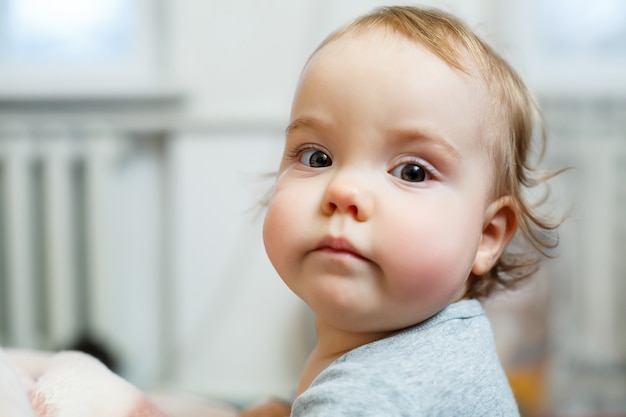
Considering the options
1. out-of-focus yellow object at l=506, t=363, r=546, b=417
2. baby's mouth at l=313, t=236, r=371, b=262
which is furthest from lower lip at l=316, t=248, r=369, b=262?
out-of-focus yellow object at l=506, t=363, r=546, b=417

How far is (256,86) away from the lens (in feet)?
6.53

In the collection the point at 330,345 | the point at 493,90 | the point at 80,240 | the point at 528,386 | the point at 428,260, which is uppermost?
the point at 493,90

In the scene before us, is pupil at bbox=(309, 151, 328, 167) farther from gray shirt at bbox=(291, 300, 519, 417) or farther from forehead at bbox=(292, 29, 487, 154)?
gray shirt at bbox=(291, 300, 519, 417)

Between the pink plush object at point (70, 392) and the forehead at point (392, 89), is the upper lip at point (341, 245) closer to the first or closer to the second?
the forehead at point (392, 89)

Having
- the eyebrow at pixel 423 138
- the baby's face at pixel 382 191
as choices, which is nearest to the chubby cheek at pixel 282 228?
the baby's face at pixel 382 191

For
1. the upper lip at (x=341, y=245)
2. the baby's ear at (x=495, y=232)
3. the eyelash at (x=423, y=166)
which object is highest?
the eyelash at (x=423, y=166)

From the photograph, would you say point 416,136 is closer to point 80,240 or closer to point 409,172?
point 409,172

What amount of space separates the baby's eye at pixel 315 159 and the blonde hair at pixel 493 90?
11cm

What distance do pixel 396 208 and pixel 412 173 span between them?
1.8 inches

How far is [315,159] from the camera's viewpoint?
67 centimetres

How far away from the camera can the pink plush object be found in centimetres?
55

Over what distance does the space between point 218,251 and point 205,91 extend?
0.44m

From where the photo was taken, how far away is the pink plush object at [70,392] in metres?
0.55

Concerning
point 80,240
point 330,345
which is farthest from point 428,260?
point 80,240
